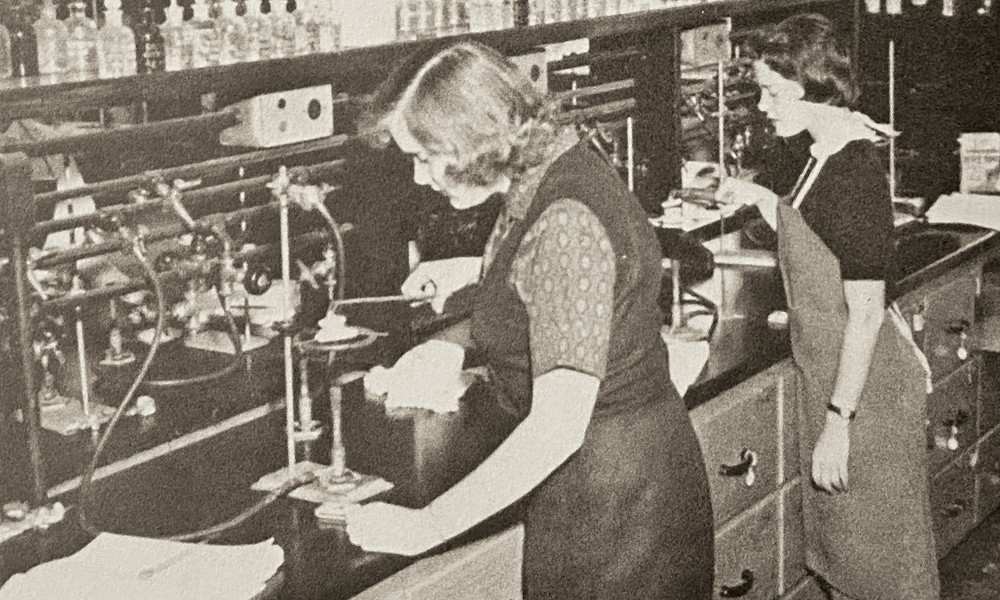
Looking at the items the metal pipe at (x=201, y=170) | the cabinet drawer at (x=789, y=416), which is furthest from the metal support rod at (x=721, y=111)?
the metal pipe at (x=201, y=170)

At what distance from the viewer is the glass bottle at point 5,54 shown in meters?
2.61

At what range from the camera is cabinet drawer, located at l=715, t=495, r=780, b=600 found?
325 centimetres

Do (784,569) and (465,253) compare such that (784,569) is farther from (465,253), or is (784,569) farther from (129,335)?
(129,335)

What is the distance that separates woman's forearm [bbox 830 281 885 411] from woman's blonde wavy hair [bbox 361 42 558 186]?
3.93 ft

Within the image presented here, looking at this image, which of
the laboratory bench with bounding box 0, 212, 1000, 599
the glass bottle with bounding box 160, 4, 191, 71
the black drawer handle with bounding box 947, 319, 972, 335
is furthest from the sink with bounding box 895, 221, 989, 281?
the glass bottle with bounding box 160, 4, 191, 71

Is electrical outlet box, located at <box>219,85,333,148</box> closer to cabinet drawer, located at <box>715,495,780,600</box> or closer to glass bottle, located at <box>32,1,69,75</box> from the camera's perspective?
glass bottle, located at <box>32,1,69,75</box>

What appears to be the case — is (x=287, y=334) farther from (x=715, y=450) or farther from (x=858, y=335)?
(x=858, y=335)

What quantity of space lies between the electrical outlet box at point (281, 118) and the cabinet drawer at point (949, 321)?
72.5 inches

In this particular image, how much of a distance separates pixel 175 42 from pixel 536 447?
129cm

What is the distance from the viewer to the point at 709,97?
438 centimetres

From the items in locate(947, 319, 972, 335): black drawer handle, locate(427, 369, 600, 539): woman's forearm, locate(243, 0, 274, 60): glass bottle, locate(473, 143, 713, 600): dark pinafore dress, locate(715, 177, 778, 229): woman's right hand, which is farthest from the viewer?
locate(947, 319, 972, 335): black drawer handle

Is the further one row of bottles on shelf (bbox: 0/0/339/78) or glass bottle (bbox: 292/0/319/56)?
glass bottle (bbox: 292/0/319/56)

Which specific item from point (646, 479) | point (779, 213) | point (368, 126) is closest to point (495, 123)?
point (368, 126)

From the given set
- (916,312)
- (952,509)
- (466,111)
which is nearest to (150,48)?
(466,111)
